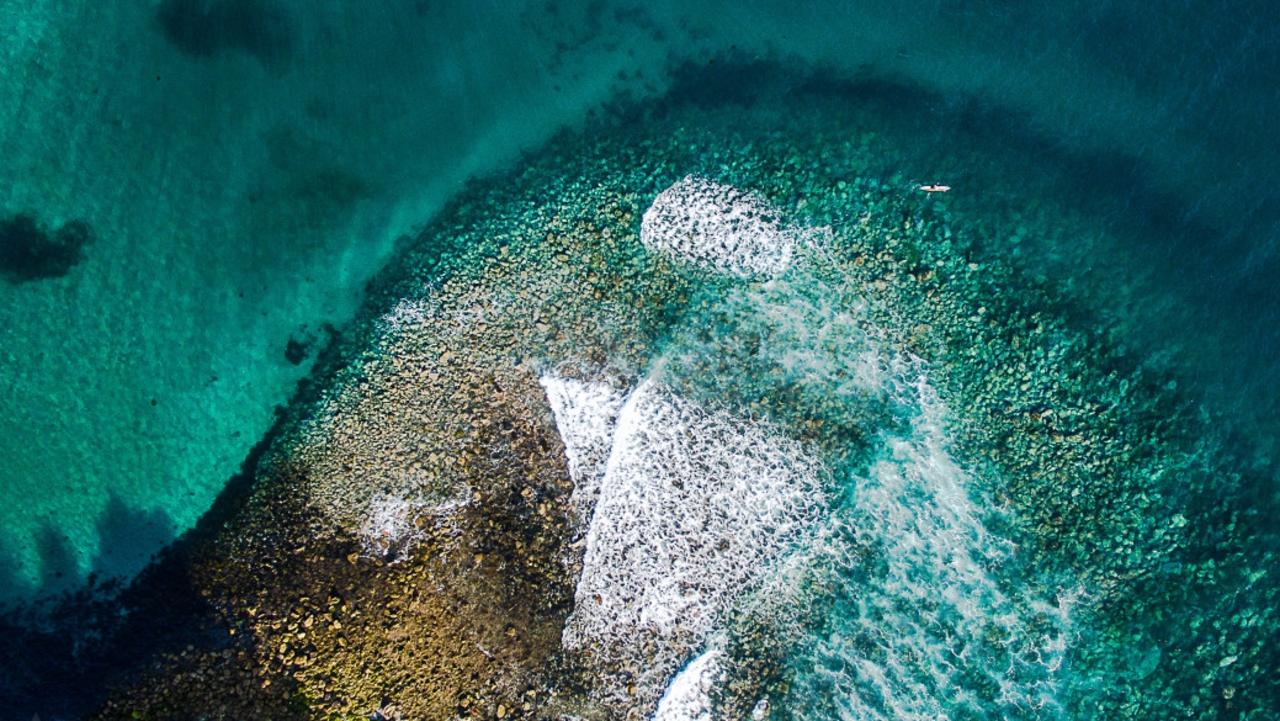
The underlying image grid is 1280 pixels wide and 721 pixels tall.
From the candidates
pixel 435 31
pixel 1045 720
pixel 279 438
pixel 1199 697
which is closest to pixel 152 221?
pixel 279 438

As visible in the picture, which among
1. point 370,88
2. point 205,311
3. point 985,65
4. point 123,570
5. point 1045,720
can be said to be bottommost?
point 123,570

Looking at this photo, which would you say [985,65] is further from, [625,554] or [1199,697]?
[1199,697]

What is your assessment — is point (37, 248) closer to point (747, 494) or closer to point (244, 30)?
point (244, 30)

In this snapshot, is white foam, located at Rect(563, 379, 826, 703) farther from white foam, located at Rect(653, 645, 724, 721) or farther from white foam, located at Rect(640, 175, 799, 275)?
white foam, located at Rect(640, 175, 799, 275)

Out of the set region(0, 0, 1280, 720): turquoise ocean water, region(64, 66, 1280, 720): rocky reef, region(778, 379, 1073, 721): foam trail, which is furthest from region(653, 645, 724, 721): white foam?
region(0, 0, 1280, 720): turquoise ocean water

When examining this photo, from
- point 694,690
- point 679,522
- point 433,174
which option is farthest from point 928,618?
point 433,174
